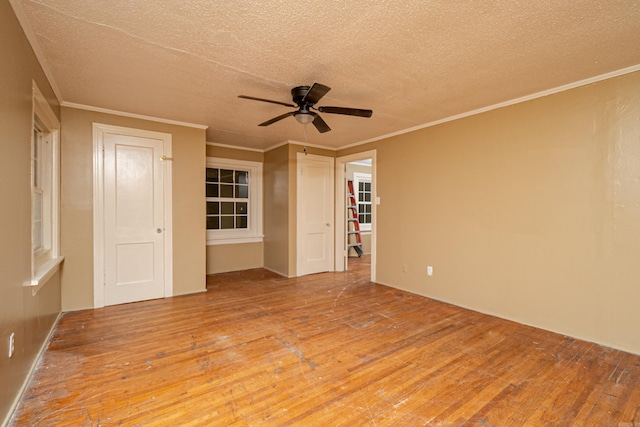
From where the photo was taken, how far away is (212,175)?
17.8ft

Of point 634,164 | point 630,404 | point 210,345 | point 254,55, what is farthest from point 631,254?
point 210,345

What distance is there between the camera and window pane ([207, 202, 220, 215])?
5.38 m

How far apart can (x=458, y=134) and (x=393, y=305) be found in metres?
2.32

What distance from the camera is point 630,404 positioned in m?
1.80

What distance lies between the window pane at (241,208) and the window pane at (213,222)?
1.41 ft

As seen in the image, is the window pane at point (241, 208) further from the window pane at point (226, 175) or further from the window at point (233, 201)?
the window pane at point (226, 175)

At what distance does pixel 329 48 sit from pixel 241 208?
416 centimetres

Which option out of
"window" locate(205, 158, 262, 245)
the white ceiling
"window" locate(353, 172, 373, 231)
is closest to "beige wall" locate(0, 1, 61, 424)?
the white ceiling

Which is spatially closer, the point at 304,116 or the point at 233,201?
the point at 304,116

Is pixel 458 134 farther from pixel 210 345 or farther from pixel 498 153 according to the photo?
pixel 210 345

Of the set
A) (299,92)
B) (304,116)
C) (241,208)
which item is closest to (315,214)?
(241,208)

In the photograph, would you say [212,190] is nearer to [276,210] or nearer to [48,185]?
[276,210]

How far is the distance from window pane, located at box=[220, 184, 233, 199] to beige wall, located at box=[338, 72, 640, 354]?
11.2ft

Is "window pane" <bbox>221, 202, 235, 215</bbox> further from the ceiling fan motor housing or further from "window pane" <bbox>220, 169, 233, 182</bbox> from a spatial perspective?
the ceiling fan motor housing
